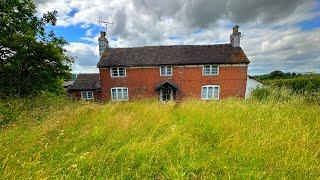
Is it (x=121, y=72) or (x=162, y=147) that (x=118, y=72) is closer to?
(x=121, y=72)

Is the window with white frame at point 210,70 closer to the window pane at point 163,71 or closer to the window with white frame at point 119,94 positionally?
the window pane at point 163,71

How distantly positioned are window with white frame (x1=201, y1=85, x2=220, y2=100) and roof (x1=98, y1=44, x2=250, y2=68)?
296cm

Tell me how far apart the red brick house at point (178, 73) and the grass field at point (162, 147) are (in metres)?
19.0

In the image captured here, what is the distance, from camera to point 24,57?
13102 mm

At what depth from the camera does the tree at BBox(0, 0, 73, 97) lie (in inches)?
501

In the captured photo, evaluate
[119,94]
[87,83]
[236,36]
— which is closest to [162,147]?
[119,94]

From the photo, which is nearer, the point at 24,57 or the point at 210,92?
the point at 24,57

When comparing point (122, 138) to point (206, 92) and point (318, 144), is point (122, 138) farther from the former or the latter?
point (206, 92)

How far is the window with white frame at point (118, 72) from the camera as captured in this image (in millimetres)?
25078

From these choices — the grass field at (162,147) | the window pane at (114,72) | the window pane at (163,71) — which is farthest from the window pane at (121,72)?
the grass field at (162,147)

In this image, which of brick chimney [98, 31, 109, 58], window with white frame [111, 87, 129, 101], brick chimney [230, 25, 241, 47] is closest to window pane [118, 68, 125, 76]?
window with white frame [111, 87, 129, 101]

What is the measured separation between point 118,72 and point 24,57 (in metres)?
12.5

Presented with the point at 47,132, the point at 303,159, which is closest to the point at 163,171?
the point at 303,159

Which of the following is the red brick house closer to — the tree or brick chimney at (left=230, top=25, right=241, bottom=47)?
brick chimney at (left=230, top=25, right=241, bottom=47)
